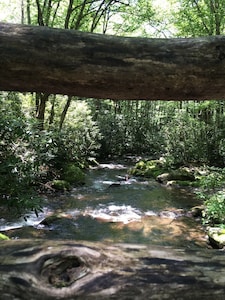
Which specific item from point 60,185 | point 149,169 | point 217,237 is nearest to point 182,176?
point 149,169

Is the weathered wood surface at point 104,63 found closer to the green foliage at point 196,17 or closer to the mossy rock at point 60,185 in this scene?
the mossy rock at point 60,185

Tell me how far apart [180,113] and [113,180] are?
5009 millimetres

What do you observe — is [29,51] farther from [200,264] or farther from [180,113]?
[180,113]

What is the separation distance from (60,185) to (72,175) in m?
1.29

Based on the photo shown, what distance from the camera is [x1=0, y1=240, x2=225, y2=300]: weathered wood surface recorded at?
963mm

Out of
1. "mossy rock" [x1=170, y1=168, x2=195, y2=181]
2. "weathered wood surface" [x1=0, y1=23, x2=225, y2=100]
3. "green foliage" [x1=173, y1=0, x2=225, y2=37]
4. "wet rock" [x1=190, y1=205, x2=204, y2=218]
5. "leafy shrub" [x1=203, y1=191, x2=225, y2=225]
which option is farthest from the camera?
"green foliage" [x1=173, y1=0, x2=225, y2=37]

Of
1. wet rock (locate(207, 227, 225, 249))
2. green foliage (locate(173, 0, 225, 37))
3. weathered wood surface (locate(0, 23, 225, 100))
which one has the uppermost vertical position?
green foliage (locate(173, 0, 225, 37))

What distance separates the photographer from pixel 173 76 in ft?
4.47

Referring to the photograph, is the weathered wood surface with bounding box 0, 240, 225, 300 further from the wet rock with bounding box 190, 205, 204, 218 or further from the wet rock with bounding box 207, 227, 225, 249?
the wet rock with bounding box 190, 205, 204, 218

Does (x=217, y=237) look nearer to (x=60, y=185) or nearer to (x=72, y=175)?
(x=60, y=185)

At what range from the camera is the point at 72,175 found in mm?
11648

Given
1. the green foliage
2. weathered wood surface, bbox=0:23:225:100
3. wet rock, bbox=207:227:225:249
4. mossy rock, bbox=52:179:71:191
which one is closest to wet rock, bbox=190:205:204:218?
wet rock, bbox=207:227:225:249

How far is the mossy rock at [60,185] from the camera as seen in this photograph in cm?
1031

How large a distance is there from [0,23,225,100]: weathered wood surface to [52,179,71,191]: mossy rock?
30.0ft
